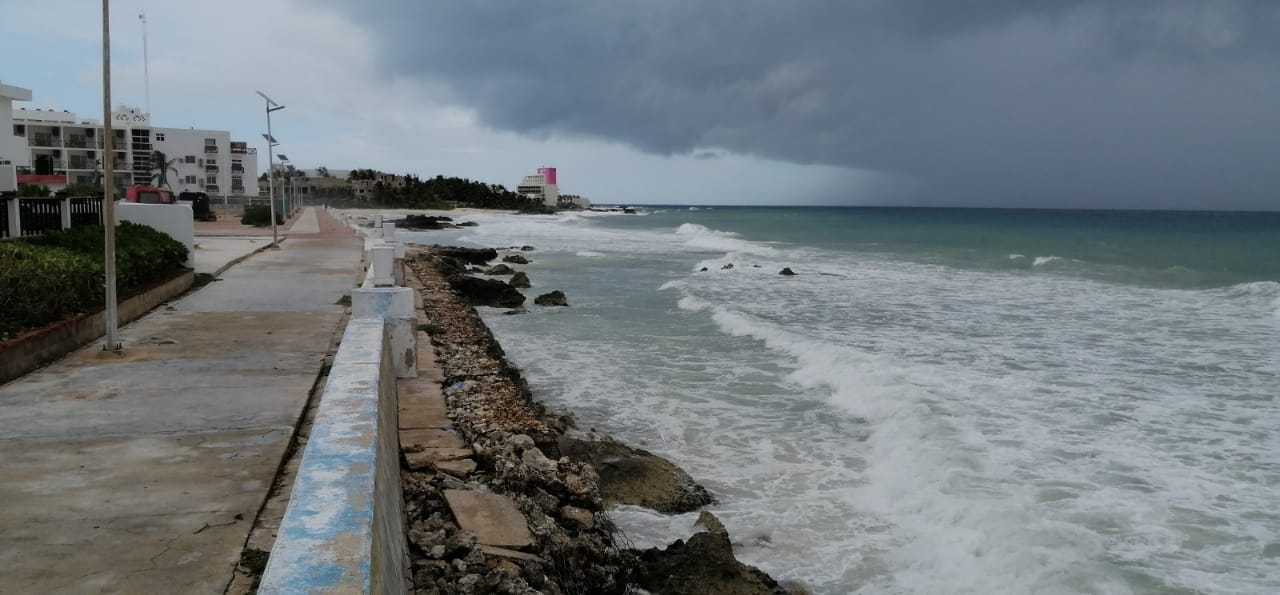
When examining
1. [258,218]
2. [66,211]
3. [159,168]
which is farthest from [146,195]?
[159,168]

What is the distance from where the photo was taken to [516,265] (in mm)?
33375

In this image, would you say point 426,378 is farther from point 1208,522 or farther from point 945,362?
point 945,362

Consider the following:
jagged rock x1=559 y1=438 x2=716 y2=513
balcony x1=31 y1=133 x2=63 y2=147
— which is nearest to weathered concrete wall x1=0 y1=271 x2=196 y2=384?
jagged rock x1=559 y1=438 x2=716 y2=513

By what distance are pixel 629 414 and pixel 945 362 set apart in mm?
6011

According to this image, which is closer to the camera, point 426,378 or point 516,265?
point 426,378

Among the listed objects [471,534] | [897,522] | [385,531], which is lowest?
[897,522]

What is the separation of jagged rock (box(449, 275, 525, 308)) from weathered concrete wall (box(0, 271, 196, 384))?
9.29 meters

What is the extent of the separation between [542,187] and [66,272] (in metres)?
168

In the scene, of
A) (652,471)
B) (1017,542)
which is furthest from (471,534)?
(1017,542)

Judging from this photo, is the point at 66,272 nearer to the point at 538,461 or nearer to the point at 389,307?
the point at 389,307

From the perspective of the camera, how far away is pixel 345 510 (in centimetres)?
305

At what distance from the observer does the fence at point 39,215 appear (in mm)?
11828

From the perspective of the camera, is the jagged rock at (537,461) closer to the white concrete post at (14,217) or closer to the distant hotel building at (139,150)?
the white concrete post at (14,217)

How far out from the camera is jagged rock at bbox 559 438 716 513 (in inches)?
291
